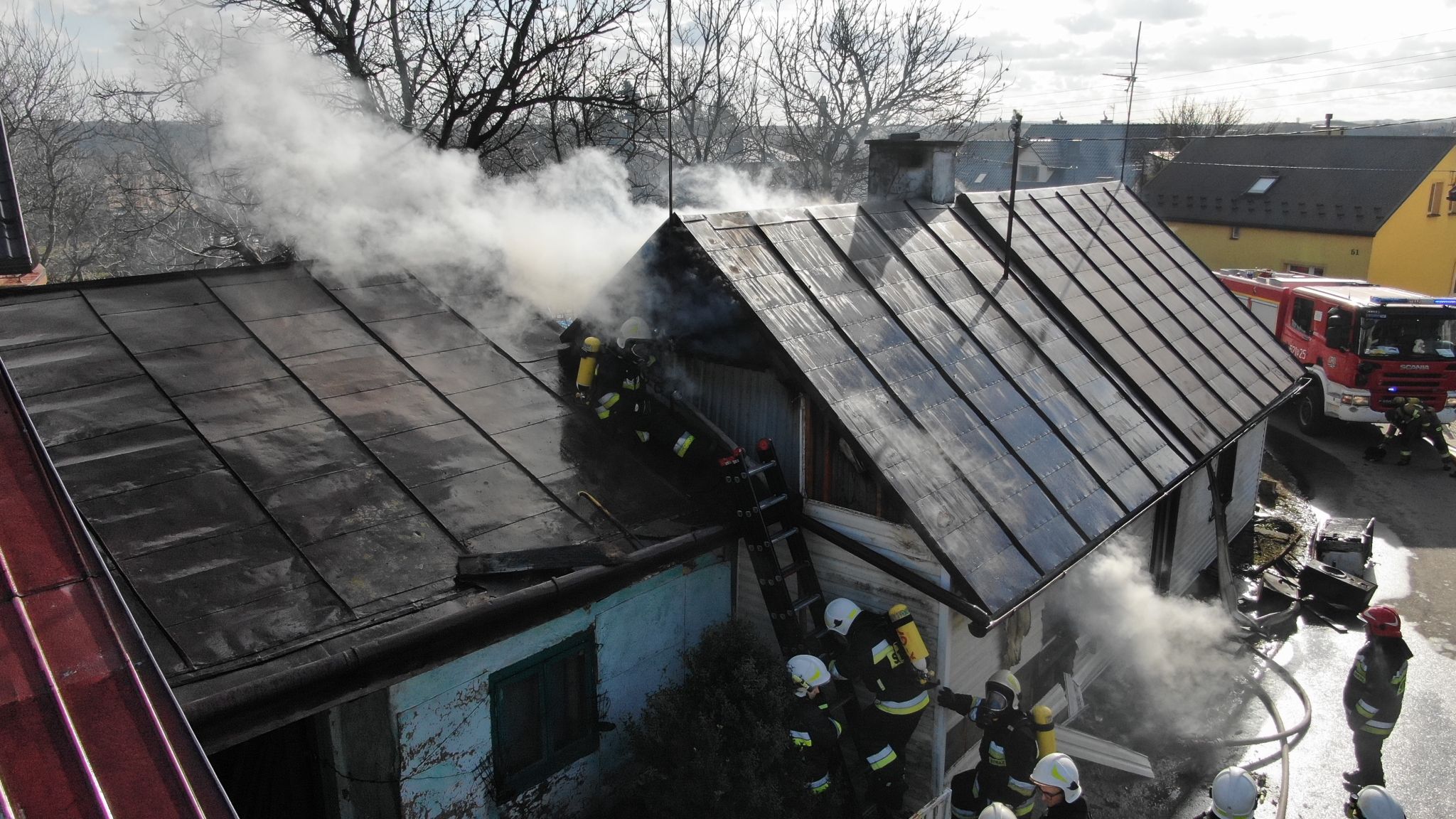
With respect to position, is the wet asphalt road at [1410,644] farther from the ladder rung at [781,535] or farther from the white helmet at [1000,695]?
the ladder rung at [781,535]

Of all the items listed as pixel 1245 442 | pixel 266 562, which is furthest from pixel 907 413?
pixel 1245 442

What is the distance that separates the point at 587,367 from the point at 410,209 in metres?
3.28

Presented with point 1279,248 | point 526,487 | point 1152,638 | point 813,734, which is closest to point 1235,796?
point 813,734

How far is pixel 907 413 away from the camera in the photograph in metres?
6.66

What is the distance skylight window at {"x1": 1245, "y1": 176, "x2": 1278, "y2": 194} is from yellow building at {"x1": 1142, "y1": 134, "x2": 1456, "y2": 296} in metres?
0.03

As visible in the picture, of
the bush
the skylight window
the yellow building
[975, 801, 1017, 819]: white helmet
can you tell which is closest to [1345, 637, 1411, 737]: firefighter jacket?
[975, 801, 1017, 819]: white helmet

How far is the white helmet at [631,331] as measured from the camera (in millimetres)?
7078

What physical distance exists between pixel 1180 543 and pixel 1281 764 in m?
2.86

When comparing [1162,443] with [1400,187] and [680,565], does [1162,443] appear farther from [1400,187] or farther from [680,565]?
[1400,187]

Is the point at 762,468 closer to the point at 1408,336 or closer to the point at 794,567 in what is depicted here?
the point at 794,567

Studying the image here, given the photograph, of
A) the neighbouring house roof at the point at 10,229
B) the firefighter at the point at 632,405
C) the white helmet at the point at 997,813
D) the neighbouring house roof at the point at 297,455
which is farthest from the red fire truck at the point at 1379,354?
the neighbouring house roof at the point at 10,229

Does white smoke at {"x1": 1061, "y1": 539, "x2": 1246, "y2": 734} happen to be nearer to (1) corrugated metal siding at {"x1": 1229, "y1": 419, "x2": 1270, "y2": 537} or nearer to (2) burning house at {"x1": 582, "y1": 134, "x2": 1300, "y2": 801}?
(2) burning house at {"x1": 582, "y1": 134, "x2": 1300, "y2": 801}

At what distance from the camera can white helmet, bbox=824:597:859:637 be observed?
20.5 ft

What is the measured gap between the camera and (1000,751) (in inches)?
238
